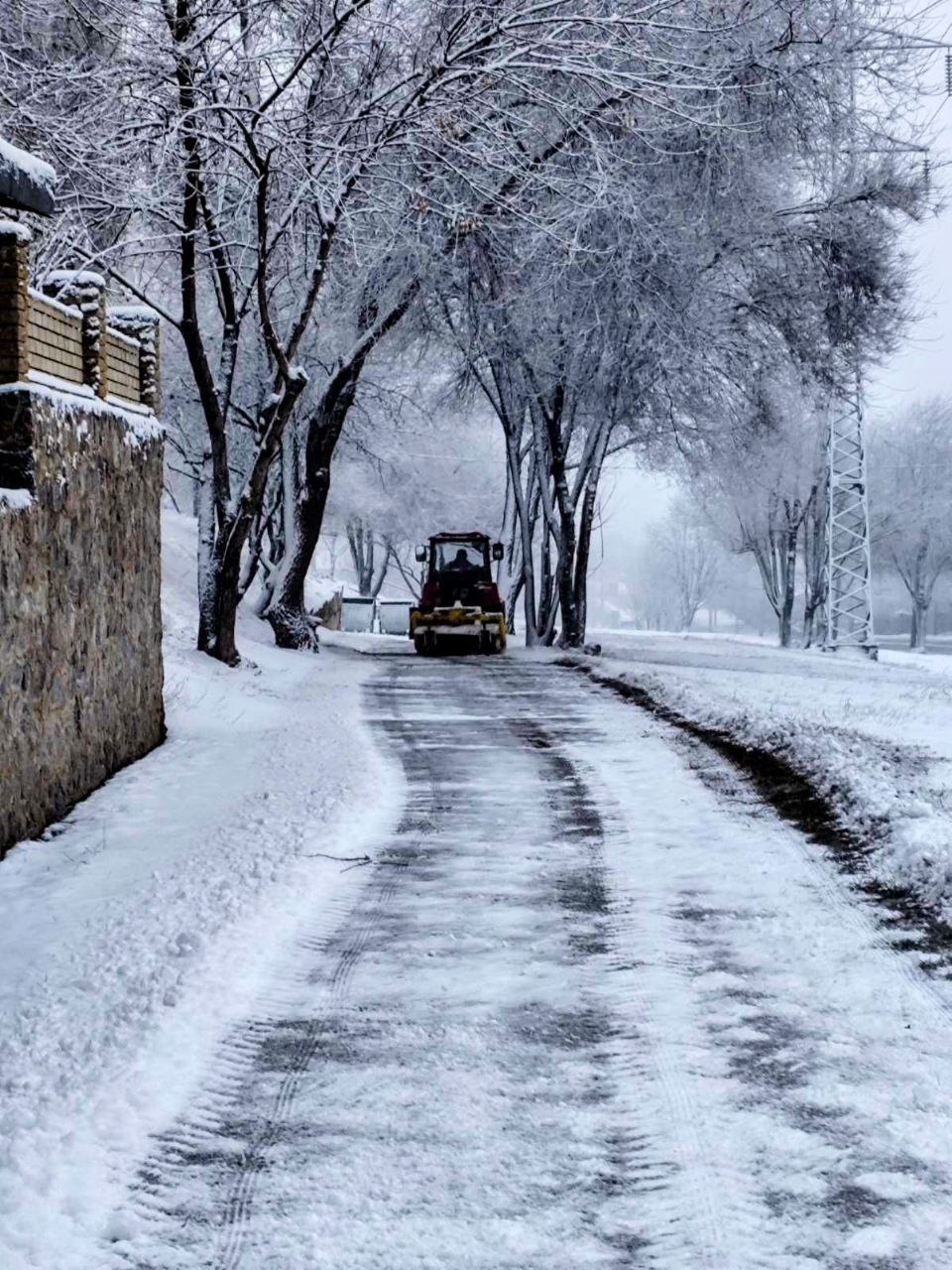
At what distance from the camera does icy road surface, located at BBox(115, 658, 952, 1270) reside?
307 cm

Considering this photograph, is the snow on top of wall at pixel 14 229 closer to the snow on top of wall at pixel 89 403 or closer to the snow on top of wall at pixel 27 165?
the snow on top of wall at pixel 27 165

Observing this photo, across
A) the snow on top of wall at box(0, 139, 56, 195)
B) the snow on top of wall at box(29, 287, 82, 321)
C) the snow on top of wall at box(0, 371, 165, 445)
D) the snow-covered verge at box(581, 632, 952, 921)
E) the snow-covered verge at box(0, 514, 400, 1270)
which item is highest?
the snow on top of wall at box(0, 139, 56, 195)

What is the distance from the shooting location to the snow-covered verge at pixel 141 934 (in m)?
3.46

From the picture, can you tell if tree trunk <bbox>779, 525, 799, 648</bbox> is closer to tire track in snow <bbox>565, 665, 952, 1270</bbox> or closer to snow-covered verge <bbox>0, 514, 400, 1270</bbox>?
snow-covered verge <bbox>0, 514, 400, 1270</bbox>

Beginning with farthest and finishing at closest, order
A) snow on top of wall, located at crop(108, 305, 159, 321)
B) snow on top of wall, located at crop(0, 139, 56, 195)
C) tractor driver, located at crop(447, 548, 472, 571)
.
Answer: tractor driver, located at crop(447, 548, 472, 571) < snow on top of wall, located at crop(108, 305, 159, 321) < snow on top of wall, located at crop(0, 139, 56, 195)

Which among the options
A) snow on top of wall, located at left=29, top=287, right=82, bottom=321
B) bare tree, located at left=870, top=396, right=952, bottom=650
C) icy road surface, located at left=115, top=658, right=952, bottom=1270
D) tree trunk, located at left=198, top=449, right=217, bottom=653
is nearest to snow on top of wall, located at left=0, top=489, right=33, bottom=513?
snow on top of wall, located at left=29, top=287, right=82, bottom=321

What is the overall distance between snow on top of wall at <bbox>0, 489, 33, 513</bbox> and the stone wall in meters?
0.01

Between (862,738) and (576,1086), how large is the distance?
7177 millimetres

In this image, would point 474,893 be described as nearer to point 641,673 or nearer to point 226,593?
point 641,673

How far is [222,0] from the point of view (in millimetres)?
13562

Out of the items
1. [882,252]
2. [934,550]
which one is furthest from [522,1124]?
[934,550]

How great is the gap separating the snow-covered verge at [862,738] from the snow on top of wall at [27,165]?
19.0 feet

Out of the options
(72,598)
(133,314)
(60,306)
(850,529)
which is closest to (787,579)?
(850,529)

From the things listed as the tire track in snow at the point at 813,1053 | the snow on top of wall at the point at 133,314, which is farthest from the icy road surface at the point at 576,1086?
the snow on top of wall at the point at 133,314
